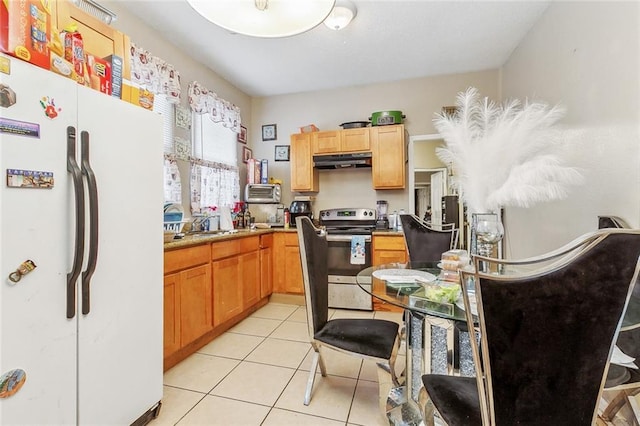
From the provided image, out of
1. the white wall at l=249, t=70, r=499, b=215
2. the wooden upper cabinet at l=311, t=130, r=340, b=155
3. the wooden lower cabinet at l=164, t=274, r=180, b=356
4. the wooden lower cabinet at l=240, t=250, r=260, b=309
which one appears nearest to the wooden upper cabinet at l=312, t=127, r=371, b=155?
the wooden upper cabinet at l=311, t=130, r=340, b=155

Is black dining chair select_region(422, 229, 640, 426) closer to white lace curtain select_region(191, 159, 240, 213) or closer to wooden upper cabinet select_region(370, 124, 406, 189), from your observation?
wooden upper cabinet select_region(370, 124, 406, 189)

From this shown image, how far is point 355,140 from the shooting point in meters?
3.61

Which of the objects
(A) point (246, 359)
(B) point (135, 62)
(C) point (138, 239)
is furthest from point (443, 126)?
(B) point (135, 62)

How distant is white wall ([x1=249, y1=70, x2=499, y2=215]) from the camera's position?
3672 mm

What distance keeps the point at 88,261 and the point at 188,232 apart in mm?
1788

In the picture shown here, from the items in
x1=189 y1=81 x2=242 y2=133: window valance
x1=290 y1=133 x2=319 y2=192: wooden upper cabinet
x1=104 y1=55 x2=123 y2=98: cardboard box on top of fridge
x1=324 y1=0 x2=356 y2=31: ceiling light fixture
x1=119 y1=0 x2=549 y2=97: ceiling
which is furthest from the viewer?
x1=290 y1=133 x2=319 y2=192: wooden upper cabinet

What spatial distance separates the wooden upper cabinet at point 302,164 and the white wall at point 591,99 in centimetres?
233

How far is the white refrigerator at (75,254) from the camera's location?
1024 millimetres

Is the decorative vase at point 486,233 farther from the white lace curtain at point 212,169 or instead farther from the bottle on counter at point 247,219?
the bottle on counter at point 247,219

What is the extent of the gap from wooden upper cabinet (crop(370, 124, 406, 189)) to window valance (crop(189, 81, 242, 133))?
172 cm

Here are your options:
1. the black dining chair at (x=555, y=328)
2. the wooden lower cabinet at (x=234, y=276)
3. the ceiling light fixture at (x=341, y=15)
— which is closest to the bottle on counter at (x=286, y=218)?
the wooden lower cabinet at (x=234, y=276)

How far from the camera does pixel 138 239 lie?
1.50 metres

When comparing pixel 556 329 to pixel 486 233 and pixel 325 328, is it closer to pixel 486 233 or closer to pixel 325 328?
pixel 486 233

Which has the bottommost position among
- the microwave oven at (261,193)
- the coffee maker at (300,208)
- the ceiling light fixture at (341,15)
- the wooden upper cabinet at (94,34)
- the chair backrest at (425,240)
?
the chair backrest at (425,240)
